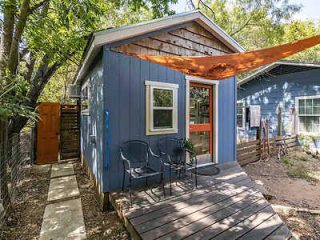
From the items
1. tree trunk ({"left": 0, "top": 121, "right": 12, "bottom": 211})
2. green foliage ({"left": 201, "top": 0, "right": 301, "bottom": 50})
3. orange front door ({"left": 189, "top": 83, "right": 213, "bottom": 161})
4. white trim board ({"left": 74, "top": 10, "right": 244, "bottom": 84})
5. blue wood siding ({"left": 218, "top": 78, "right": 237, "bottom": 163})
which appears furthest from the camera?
green foliage ({"left": 201, "top": 0, "right": 301, "bottom": 50})

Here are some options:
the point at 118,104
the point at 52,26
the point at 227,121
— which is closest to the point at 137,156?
the point at 118,104

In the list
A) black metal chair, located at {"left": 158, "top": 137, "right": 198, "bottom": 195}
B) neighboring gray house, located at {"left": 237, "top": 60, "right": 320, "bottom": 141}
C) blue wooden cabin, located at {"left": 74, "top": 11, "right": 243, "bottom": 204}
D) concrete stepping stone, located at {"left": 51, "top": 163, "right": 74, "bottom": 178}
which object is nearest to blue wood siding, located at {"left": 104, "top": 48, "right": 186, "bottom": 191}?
blue wooden cabin, located at {"left": 74, "top": 11, "right": 243, "bottom": 204}

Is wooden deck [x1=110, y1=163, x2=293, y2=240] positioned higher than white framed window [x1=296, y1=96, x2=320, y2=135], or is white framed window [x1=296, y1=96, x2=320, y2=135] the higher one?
white framed window [x1=296, y1=96, x2=320, y2=135]

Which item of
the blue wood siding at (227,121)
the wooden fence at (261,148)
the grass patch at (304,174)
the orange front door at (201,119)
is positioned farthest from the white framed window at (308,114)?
the orange front door at (201,119)

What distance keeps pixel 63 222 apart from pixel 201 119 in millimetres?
3503

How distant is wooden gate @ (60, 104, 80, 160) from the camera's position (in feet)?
24.7

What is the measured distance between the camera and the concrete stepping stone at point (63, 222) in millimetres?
2898

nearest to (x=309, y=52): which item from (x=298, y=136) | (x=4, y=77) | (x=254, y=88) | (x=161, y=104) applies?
(x=254, y=88)

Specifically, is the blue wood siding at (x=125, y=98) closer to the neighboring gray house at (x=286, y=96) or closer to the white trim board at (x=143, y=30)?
the white trim board at (x=143, y=30)

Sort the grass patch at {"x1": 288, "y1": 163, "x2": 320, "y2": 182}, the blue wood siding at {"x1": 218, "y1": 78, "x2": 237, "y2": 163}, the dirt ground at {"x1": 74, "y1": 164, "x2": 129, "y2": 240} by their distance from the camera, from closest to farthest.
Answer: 1. the dirt ground at {"x1": 74, "y1": 164, "x2": 129, "y2": 240}
2. the blue wood siding at {"x1": 218, "y1": 78, "x2": 237, "y2": 163}
3. the grass patch at {"x1": 288, "y1": 163, "x2": 320, "y2": 182}

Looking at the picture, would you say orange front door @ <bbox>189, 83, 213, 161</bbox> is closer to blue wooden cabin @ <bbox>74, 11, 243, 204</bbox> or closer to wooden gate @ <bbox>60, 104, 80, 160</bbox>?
blue wooden cabin @ <bbox>74, 11, 243, 204</bbox>

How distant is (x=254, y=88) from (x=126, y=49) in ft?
29.0

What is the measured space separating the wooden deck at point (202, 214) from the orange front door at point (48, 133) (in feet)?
16.0

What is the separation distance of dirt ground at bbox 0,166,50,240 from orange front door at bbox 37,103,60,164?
1473mm
